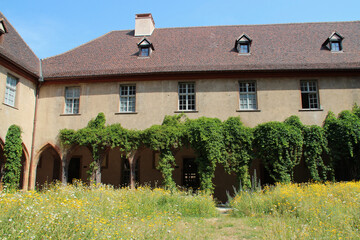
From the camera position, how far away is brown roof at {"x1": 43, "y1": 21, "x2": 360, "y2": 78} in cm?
1580

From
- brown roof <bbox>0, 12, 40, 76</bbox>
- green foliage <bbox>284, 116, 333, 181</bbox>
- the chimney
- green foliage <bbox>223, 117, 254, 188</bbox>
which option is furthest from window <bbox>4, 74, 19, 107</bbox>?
green foliage <bbox>284, 116, 333, 181</bbox>

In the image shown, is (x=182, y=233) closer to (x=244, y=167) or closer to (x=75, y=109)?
(x=244, y=167)

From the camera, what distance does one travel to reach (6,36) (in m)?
15.6

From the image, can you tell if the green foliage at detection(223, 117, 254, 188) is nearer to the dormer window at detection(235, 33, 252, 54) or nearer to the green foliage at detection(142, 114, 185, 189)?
the green foliage at detection(142, 114, 185, 189)

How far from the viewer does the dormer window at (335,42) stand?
16.8m

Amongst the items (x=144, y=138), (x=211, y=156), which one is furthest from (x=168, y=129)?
(x=211, y=156)

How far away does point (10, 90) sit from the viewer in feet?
47.5

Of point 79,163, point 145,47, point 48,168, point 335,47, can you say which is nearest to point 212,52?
point 145,47

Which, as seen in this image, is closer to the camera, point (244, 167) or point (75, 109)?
point (244, 167)

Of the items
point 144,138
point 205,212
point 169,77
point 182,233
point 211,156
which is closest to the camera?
point 182,233

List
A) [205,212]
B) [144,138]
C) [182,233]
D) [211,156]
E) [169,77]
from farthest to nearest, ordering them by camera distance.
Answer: [169,77]
[144,138]
[211,156]
[205,212]
[182,233]

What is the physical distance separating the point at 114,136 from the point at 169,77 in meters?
4.29

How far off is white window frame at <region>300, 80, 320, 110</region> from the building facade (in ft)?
0.17

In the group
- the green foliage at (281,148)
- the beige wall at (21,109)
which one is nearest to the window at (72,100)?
the beige wall at (21,109)
